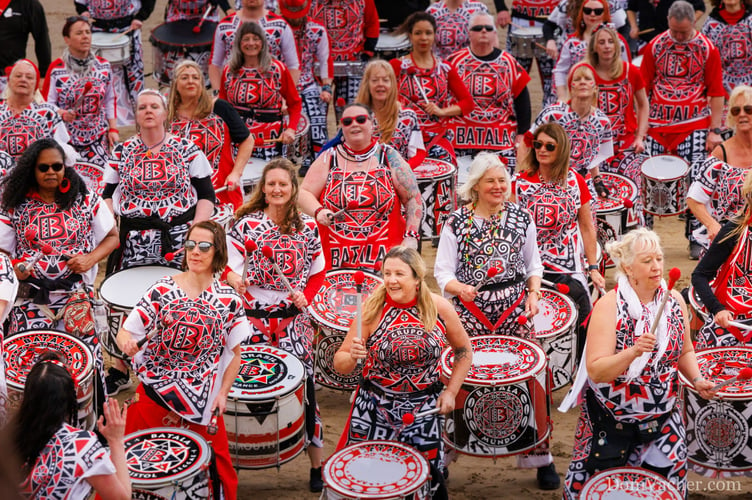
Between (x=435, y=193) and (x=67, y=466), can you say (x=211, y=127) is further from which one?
(x=67, y=466)

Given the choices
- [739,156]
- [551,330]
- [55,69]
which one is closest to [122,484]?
[551,330]

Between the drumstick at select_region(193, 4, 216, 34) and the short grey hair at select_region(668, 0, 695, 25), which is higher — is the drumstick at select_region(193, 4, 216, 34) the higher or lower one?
the lower one

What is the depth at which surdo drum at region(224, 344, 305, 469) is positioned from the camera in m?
6.20

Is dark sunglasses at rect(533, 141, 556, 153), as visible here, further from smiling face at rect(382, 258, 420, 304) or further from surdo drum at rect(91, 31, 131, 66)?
surdo drum at rect(91, 31, 131, 66)

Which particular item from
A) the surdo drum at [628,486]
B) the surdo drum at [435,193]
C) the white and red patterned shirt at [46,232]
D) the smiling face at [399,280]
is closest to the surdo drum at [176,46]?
the surdo drum at [435,193]

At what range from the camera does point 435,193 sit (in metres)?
9.45

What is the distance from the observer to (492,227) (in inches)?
275

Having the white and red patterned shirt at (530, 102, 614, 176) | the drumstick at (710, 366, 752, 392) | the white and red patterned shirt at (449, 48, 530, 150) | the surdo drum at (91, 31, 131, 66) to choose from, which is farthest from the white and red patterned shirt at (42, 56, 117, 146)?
the drumstick at (710, 366, 752, 392)

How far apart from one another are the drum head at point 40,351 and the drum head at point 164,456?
698mm

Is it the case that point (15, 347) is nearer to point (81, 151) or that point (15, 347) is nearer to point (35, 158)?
point (35, 158)

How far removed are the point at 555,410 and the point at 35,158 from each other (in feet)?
11.8

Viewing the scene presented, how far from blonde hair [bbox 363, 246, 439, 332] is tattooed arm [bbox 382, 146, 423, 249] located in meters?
1.80

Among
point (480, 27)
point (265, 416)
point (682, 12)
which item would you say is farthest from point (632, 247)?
point (682, 12)

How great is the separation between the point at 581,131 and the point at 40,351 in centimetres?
441
